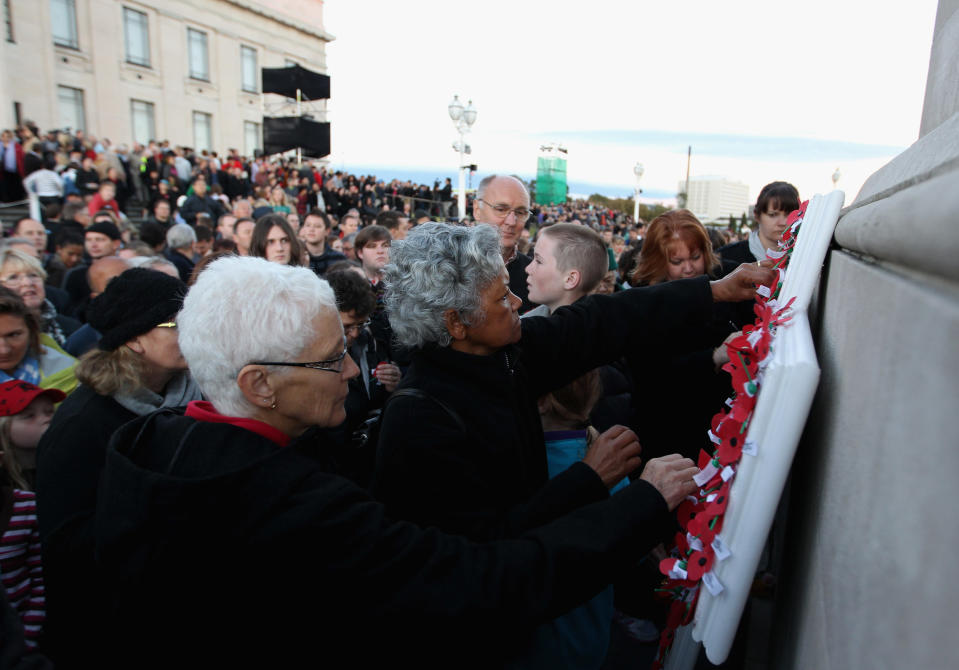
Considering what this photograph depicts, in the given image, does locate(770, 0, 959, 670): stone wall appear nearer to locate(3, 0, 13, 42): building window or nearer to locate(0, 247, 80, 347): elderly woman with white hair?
locate(0, 247, 80, 347): elderly woman with white hair

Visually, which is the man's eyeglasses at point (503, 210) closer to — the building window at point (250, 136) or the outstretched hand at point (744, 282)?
the outstretched hand at point (744, 282)

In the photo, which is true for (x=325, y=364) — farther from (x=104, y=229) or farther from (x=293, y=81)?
(x=293, y=81)

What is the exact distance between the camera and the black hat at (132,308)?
2.15 meters

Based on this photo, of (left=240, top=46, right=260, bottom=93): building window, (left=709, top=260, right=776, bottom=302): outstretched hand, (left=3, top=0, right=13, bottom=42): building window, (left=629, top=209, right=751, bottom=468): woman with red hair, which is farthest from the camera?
(left=240, top=46, right=260, bottom=93): building window

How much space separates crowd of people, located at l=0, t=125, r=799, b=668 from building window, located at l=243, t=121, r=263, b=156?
37777mm

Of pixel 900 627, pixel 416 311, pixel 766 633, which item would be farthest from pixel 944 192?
pixel 766 633

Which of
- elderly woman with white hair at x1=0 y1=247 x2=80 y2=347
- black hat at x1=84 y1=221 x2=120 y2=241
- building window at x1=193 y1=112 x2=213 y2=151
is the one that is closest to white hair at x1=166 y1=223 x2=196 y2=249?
black hat at x1=84 y1=221 x2=120 y2=241

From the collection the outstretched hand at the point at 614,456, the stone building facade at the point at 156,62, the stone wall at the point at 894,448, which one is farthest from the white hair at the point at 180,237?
the stone building facade at the point at 156,62

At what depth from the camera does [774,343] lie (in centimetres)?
116

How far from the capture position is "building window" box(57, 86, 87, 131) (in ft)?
92.8

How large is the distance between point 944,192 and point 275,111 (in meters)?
42.1

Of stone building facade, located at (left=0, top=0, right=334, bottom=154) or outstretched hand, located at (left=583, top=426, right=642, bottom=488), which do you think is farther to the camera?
stone building facade, located at (left=0, top=0, right=334, bottom=154)

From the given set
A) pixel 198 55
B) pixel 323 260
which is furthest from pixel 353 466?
pixel 198 55

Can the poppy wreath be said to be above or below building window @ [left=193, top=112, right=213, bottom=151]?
below
